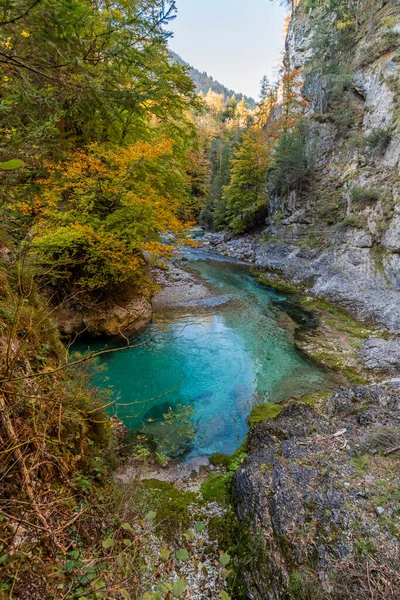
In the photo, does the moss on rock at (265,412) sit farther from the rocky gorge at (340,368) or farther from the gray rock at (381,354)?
the gray rock at (381,354)

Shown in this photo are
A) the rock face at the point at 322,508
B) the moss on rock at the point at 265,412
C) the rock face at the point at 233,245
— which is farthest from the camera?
the rock face at the point at 233,245

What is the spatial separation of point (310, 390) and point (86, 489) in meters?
6.44

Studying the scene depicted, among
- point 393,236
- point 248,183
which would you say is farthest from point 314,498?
point 248,183

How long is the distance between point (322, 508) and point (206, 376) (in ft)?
17.9

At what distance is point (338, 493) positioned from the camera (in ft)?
11.3

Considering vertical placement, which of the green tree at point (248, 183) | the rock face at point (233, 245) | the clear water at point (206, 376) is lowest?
the clear water at point (206, 376)

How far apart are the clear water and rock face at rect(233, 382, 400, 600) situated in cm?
176

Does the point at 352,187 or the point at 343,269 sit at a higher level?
the point at 352,187

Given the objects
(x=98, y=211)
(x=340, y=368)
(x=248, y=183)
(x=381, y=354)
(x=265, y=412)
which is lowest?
(x=265, y=412)

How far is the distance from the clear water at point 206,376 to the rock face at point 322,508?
176cm

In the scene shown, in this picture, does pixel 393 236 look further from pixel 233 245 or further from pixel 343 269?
pixel 233 245

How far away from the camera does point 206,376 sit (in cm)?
862

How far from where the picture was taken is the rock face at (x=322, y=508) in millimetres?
2727

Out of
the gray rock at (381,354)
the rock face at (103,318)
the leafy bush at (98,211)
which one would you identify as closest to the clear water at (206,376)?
the rock face at (103,318)
